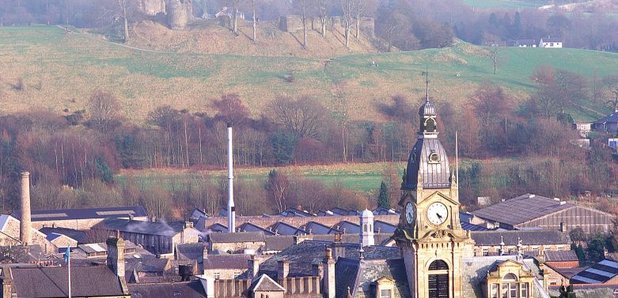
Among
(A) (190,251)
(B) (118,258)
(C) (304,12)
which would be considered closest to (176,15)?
(C) (304,12)

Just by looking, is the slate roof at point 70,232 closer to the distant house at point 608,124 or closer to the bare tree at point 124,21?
the distant house at point 608,124

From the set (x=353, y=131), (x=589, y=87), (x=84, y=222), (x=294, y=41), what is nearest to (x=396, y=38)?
(x=294, y=41)

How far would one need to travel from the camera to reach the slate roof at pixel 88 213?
356 ft

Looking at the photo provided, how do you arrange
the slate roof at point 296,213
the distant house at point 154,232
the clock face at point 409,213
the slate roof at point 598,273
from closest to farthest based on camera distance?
the clock face at point 409,213, the slate roof at point 598,273, the distant house at point 154,232, the slate roof at point 296,213

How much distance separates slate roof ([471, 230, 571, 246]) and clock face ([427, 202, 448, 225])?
34.6 m

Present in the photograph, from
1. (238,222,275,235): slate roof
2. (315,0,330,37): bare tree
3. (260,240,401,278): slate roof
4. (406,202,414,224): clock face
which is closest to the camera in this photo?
(406,202,414,224): clock face

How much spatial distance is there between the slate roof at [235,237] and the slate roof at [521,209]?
17.5 m

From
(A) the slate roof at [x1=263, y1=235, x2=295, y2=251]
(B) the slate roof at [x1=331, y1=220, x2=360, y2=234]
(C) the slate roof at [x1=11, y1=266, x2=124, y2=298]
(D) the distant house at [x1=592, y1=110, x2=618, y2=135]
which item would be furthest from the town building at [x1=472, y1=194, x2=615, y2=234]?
(C) the slate roof at [x1=11, y1=266, x2=124, y2=298]

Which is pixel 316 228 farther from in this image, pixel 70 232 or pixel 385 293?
pixel 385 293

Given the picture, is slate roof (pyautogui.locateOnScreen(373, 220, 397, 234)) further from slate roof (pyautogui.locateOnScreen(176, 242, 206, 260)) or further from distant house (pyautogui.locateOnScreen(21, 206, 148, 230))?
distant house (pyautogui.locateOnScreen(21, 206, 148, 230))

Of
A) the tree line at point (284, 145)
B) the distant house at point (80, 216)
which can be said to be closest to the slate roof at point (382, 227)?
the tree line at point (284, 145)

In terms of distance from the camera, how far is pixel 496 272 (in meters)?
57.3

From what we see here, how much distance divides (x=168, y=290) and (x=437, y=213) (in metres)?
8.99

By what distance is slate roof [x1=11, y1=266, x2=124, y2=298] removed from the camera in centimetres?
5359
